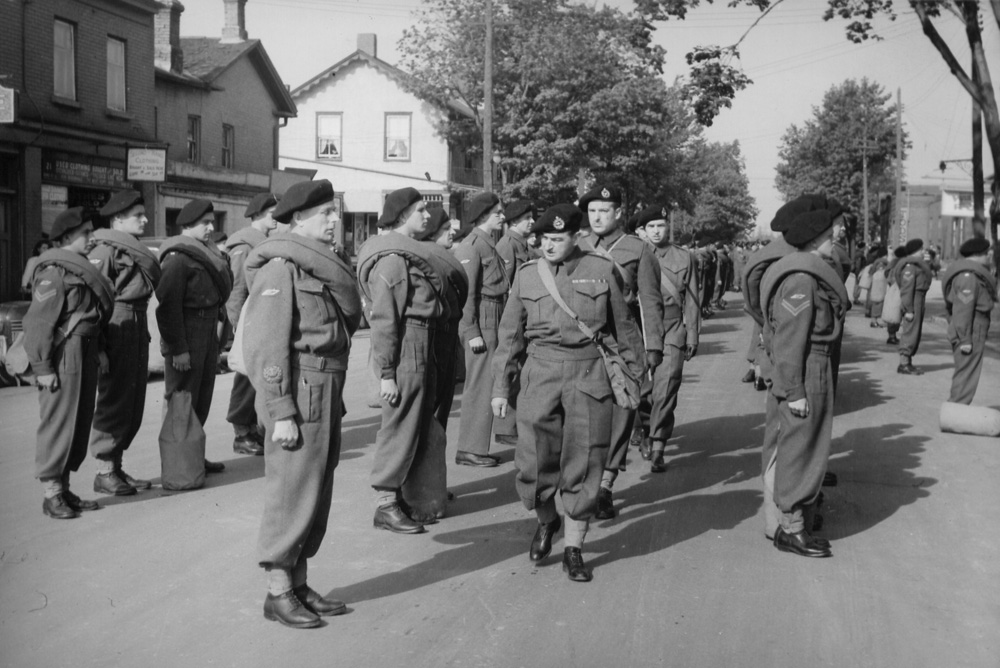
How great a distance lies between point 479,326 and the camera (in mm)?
8703

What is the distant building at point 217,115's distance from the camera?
27.9 meters

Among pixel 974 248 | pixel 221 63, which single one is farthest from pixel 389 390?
pixel 221 63

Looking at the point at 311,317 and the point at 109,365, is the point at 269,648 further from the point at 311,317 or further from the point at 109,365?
the point at 109,365

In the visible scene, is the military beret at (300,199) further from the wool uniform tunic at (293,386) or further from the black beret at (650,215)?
the black beret at (650,215)

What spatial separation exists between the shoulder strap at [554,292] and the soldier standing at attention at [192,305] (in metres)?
3.02

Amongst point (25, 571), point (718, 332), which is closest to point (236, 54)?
point (718, 332)

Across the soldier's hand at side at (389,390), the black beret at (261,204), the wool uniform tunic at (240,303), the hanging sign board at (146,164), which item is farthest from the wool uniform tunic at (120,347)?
the hanging sign board at (146,164)

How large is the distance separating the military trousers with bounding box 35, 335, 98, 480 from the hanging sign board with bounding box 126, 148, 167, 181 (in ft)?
55.0

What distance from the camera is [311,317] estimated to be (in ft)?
15.9

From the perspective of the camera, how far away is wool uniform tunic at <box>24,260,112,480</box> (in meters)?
6.68

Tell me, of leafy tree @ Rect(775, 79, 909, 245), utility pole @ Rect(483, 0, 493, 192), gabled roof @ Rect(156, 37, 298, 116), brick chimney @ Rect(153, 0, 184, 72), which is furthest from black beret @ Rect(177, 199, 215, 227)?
leafy tree @ Rect(775, 79, 909, 245)

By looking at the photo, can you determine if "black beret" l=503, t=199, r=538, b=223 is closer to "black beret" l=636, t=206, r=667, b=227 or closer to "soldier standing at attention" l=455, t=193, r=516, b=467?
"soldier standing at attention" l=455, t=193, r=516, b=467

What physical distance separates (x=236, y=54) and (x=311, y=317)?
28996 mm

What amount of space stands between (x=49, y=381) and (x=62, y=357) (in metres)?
0.19
